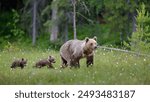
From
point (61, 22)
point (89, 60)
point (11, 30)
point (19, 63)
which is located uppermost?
point (61, 22)

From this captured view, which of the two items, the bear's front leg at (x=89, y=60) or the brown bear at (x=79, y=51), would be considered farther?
the bear's front leg at (x=89, y=60)

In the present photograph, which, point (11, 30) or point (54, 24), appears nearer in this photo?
point (54, 24)

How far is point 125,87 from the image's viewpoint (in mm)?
15430

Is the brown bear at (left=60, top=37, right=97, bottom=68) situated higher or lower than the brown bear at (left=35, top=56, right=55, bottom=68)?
higher

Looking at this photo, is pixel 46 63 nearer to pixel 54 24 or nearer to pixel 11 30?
pixel 54 24

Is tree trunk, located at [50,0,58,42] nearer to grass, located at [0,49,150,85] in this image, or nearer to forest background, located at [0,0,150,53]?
forest background, located at [0,0,150,53]

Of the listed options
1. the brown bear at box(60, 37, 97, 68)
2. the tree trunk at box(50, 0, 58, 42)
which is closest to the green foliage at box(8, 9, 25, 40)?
the tree trunk at box(50, 0, 58, 42)

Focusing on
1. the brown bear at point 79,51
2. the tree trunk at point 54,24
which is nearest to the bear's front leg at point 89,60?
the brown bear at point 79,51

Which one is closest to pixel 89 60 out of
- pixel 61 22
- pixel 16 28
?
Result: pixel 61 22

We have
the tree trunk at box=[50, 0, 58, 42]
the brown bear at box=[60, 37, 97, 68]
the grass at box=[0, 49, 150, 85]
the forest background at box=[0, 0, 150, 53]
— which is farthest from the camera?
the tree trunk at box=[50, 0, 58, 42]

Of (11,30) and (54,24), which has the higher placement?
(54,24)

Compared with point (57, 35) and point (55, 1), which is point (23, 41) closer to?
point (57, 35)

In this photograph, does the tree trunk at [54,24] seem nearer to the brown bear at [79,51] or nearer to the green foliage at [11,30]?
the green foliage at [11,30]

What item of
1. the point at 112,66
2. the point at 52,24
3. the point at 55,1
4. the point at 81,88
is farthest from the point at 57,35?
the point at 81,88
